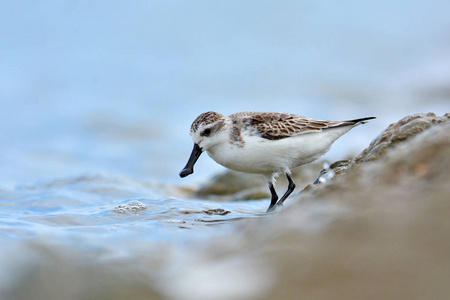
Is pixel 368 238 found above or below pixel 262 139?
below

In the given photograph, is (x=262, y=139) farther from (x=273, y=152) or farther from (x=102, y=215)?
(x=102, y=215)

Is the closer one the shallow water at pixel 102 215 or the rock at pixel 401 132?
the rock at pixel 401 132

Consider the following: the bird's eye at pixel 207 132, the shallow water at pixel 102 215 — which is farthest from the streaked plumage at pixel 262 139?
the shallow water at pixel 102 215

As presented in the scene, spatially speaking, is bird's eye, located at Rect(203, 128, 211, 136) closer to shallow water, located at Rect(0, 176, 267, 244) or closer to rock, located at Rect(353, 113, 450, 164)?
shallow water, located at Rect(0, 176, 267, 244)

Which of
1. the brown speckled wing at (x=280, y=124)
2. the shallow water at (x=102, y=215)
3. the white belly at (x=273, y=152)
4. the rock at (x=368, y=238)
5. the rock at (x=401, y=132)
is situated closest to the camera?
the rock at (x=368, y=238)

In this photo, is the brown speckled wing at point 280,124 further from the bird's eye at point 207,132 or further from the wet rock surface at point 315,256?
the wet rock surface at point 315,256

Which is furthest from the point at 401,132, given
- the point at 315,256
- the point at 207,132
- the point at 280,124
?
the point at 207,132

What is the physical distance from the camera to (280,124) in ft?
21.9

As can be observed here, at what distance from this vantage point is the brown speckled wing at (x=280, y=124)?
6484 mm

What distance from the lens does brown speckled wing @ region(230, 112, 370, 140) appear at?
648 cm

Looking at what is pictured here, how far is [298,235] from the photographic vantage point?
3.31 m

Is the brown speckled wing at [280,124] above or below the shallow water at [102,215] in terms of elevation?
above

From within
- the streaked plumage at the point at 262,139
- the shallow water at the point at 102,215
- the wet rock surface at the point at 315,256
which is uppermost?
the streaked plumage at the point at 262,139

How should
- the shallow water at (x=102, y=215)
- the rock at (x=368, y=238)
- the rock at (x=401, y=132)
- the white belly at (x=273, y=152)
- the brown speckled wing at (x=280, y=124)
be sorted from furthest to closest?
1. the brown speckled wing at (x=280, y=124)
2. the white belly at (x=273, y=152)
3. the shallow water at (x=102, y=215)
4. the rock at (x=401, y=132)
5. the rock at (x=368, y=238)
